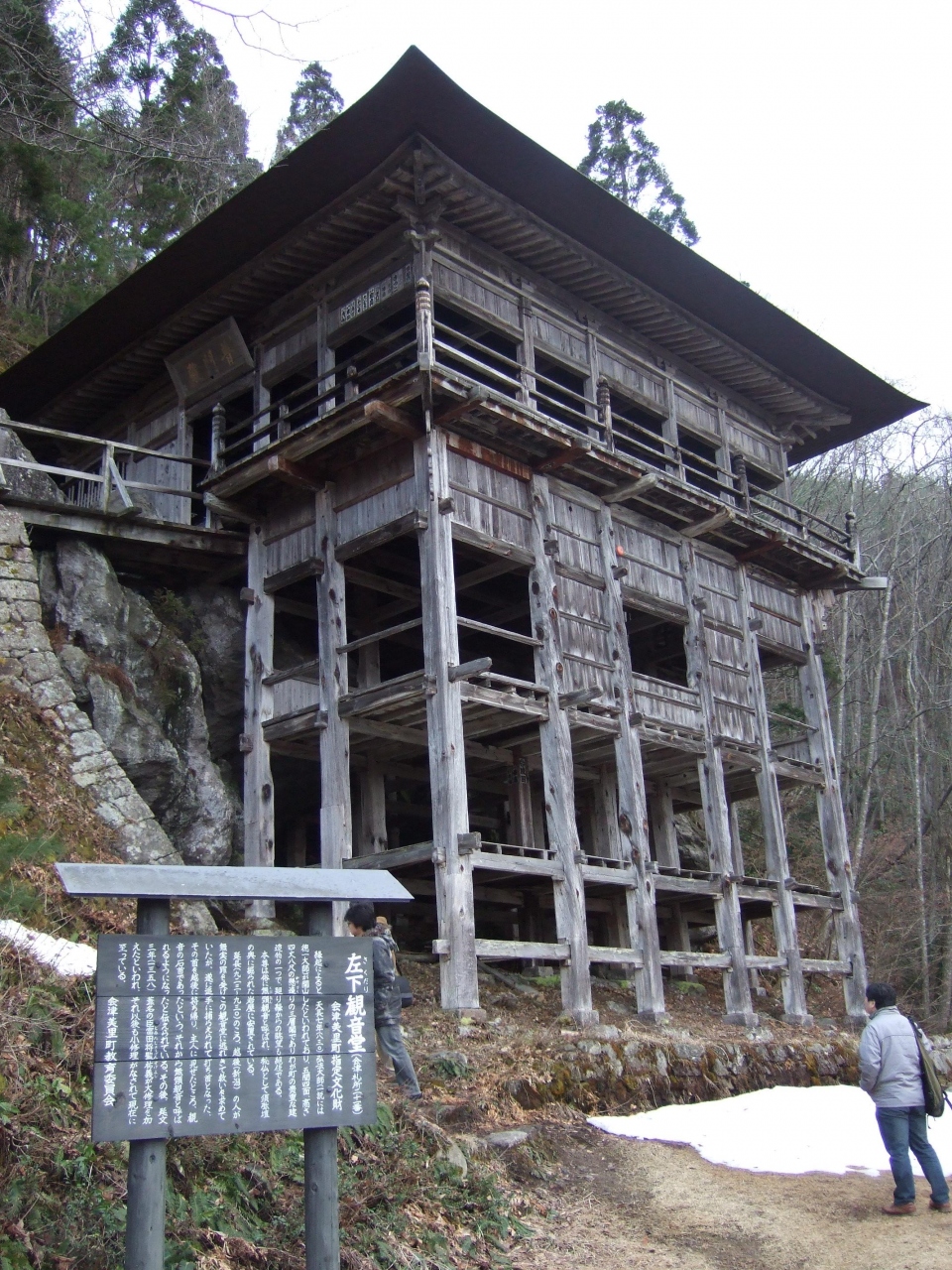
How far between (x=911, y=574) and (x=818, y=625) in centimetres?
1058

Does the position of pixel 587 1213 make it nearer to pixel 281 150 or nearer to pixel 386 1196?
pixel 386 1196

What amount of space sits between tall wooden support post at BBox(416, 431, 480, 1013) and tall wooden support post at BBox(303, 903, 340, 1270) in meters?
6.59

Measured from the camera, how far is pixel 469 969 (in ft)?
40.4

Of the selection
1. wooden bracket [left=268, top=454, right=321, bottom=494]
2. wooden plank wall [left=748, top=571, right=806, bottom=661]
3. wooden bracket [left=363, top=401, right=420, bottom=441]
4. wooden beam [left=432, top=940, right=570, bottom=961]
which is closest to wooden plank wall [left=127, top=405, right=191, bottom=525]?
wooden bracket [left=268, top=454, right=321, bottom=494]

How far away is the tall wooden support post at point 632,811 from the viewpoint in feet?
48.7

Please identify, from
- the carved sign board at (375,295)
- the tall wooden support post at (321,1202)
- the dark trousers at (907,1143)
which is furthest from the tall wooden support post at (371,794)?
the tall wooden support post at (321,1202)

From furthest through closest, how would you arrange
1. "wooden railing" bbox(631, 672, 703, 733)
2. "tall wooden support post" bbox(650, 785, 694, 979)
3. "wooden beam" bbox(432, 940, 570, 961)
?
"tall wooden support post" bbox(650, 785, 694, 979) → "wooden railing" bbox(631, 672, 703, 733) → "wooden beam" bbox(432, 940, 570, 961)

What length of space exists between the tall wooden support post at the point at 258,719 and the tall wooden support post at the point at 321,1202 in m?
9.07

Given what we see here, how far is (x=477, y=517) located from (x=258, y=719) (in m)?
4.16

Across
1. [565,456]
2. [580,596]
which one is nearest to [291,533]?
[565,456]

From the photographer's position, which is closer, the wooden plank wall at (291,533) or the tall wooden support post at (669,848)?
the wooden plank wall at (291,533)

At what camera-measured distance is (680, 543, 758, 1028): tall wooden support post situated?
642 inches

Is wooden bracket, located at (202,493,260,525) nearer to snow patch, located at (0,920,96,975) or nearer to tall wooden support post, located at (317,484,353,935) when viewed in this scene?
tall wooden support post, located at (317,484,353,935)

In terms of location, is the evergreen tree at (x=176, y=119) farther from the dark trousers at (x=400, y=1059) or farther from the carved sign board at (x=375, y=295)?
the dark trousers at (x=400, y=1059)
